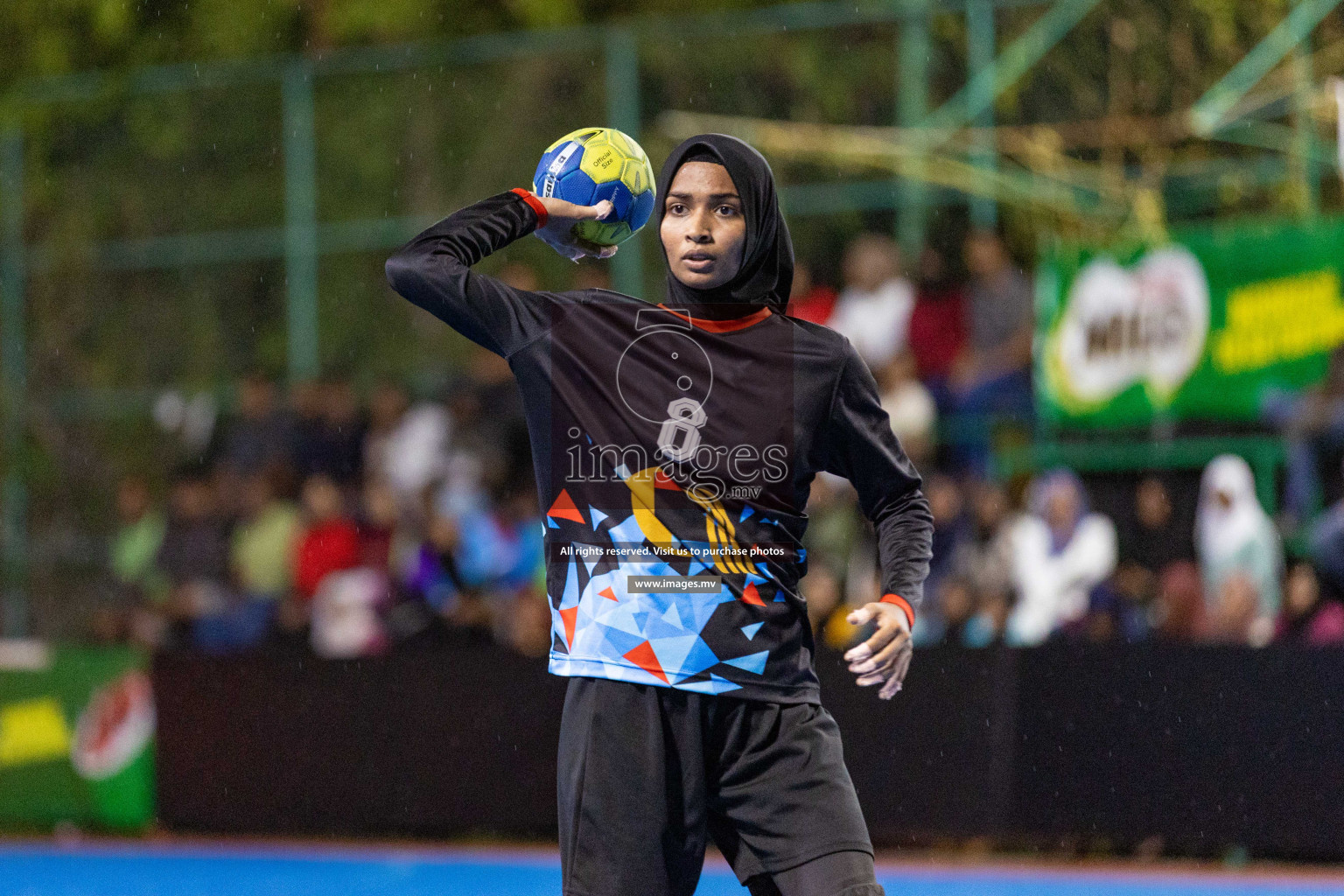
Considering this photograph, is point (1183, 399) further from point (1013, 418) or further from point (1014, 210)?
point (1014, 210)

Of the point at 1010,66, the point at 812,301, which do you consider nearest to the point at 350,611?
the point at 812,301

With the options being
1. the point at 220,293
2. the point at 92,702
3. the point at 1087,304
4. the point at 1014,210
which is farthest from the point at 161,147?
the point at 1087,304

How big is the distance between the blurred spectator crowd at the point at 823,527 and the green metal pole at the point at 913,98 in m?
0.25

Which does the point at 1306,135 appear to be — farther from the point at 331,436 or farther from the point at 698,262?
the point at 698,262

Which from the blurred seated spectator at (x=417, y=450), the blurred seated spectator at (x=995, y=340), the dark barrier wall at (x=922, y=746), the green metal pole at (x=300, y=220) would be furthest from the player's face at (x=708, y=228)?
the green metal pole at (x=300, y=220)

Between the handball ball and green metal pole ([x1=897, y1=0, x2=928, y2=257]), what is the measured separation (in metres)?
7.86

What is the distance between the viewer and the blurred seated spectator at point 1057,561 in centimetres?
927

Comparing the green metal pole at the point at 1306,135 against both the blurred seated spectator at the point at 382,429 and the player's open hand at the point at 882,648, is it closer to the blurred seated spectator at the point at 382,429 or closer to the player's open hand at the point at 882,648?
the blurred seated spectator at the point at 382,429

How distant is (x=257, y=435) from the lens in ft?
41.4

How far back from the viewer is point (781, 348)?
3906 mm

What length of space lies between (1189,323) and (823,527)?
2414 mm

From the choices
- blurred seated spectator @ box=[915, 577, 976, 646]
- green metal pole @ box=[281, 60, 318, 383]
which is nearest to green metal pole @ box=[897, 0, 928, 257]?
blurred seated spectator @ box=[915, 577, 976, 646]

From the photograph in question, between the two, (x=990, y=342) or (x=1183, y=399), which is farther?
(x=990, y=342)

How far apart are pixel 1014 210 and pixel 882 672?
870 centimetres
